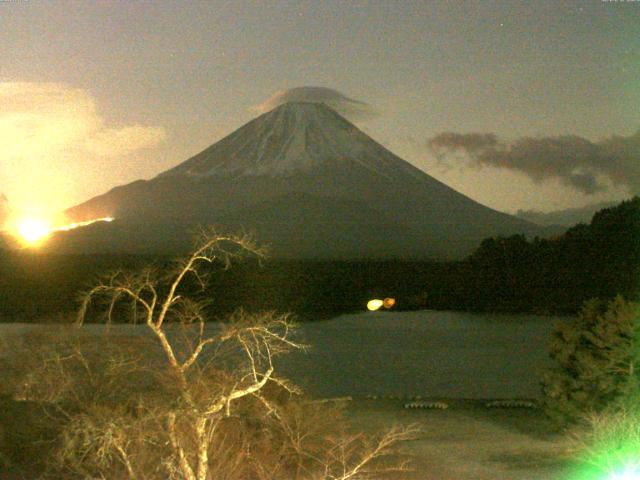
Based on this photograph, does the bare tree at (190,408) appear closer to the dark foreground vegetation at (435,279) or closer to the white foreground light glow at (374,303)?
the dark foreground vegetation at (435,279)

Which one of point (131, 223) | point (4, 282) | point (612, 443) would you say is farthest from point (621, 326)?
point (131, 223)

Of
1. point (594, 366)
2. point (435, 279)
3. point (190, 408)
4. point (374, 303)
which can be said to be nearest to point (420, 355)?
point (374, 303)

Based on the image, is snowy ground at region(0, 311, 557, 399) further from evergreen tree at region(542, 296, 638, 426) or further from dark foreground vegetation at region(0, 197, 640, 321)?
evergreen tree at region(542, 296, 638, 426)

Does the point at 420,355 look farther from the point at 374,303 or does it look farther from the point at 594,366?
the point at 594,366

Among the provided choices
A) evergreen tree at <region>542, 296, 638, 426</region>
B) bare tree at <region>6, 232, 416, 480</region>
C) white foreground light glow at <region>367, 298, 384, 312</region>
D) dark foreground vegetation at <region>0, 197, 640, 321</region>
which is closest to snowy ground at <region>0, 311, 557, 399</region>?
dark foreground vegetation at <region>0, 197, 640, 321</region>

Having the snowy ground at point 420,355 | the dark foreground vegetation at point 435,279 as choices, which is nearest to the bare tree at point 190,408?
the snowy ground at point 420,355

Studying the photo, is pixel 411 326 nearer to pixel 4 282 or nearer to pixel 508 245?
pixel 508 245
